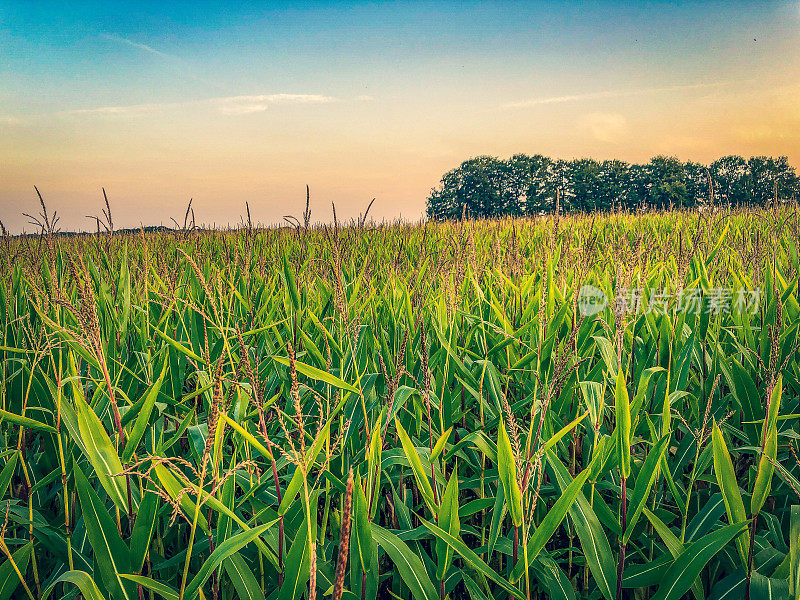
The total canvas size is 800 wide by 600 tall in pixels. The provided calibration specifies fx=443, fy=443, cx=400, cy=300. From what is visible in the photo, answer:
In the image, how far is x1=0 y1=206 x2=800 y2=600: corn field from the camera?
0.90 metres

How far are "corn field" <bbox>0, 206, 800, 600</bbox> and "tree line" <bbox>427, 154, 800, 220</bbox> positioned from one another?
37.7 metres

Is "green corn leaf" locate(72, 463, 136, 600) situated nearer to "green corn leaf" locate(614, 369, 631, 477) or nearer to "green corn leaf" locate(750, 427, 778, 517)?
"green corn leaf" locate(614, 369, 631, 477)

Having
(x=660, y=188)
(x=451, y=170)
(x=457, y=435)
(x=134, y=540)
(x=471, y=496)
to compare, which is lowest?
(x=471, y=496)

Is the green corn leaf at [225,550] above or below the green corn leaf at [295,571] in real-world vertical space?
above

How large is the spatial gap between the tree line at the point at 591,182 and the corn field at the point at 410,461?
Answer: 37750mm

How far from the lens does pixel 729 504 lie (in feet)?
3.12

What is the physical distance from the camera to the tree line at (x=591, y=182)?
1619 inches

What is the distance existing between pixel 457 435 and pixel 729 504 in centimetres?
84

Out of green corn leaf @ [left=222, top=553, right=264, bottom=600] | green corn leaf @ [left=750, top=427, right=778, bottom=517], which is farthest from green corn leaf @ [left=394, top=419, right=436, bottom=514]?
green corn leaf @ [left=750, top=427, right=778, bottom=517]

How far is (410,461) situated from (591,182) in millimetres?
51464

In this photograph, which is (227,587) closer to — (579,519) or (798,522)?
(579,519)

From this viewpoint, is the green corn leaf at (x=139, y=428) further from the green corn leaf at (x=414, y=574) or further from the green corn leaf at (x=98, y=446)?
the green corn leaf at (x=414, y=574)

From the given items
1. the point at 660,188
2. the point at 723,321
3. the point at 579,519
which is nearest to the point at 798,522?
the point at 579,519

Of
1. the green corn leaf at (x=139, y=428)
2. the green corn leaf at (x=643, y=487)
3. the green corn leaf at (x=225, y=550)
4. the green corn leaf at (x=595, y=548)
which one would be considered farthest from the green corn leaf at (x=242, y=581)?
the green corn leaf at (x=643, y=487)
